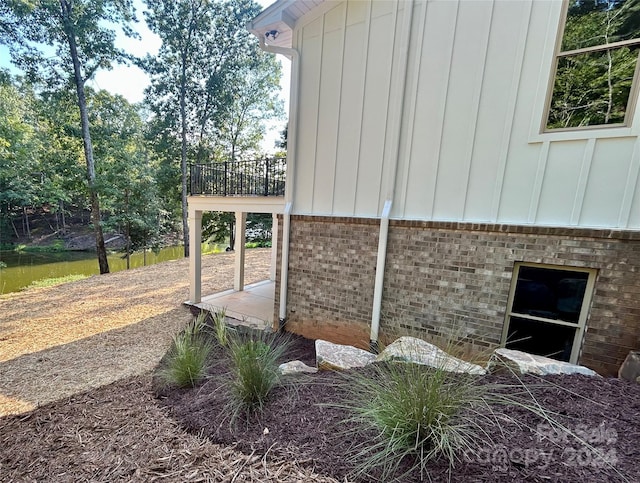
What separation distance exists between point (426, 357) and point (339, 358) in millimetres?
1023

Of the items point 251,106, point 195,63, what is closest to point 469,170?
point 195,63

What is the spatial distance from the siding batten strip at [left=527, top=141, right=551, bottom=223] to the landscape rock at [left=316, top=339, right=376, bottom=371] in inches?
98.2

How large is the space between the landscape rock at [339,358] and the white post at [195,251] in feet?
14.1

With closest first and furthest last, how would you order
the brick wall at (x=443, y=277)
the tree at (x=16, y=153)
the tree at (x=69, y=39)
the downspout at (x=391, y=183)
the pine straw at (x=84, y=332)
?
1. the brick wall at (x=443, y=277)
2. the pine straw at (x=84, y=332)
3. the downspout at (x=391, y=183)
4. the tree at (x=69, y=39)
5. the tree at (x=16, y=153)

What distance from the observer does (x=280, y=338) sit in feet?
15.4

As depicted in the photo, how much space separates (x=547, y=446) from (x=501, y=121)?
10.5 ft

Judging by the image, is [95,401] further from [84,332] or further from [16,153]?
[16,153]

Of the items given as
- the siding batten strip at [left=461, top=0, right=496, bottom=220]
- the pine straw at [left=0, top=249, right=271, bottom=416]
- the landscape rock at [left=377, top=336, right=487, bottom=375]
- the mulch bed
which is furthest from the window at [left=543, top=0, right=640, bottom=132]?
the pine straw at [left=0, top=249, right=271, bottom=416]

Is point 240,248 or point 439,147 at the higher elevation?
point 439,147

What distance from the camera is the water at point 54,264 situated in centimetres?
1356

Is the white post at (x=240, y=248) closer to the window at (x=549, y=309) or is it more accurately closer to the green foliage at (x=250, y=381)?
the green foliage at (x=250, y=381)

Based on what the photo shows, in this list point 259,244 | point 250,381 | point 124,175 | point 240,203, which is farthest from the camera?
point 259,244

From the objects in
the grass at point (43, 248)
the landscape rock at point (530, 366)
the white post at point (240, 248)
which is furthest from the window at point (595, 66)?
the grass at point (43, 248)

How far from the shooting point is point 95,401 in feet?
9.55
